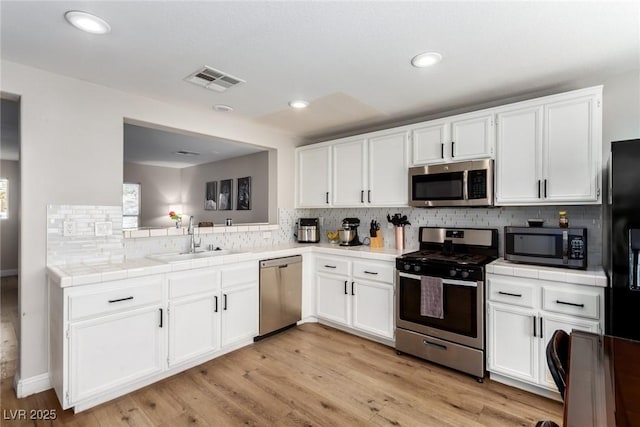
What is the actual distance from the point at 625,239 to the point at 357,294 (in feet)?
7.14

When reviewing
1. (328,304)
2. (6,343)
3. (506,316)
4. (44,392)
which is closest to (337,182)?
(328,304)

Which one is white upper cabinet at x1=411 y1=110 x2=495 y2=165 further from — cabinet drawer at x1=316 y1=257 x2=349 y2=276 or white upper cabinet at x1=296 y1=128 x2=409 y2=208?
cabinet drawer at x1=316 y1=257 x2=349 y2=276

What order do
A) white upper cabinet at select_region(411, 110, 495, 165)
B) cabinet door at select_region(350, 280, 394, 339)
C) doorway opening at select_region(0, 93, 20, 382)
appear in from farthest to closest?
cabinet door at select_region(350, 280, 394, 339), doorway opening at select_region(0, 93, 20, 382), white upper cabinet at select_region(411, 110, 495, 165)

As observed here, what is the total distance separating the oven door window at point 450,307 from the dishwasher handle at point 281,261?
124 cm

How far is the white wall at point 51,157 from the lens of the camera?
7.49 ft

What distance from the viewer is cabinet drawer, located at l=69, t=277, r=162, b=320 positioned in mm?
2074

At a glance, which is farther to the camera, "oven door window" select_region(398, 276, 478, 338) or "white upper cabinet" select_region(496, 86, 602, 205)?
"oven door window" select_region(398, 276, 478, 338)

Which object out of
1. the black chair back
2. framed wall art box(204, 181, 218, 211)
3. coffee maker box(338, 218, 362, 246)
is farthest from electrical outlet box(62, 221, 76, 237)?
framed wall art box(204, 181, 218, 211)

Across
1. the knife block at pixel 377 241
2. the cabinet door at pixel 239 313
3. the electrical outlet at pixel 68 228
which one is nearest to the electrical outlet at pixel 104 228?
the electrical outlet at pixel 68 228

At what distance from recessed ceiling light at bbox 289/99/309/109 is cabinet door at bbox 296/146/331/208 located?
3.03 feet

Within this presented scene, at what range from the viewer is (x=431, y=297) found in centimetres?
271

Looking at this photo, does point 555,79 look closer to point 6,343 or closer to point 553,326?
point 553,326

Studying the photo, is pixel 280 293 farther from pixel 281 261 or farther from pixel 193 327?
pixel 193 327

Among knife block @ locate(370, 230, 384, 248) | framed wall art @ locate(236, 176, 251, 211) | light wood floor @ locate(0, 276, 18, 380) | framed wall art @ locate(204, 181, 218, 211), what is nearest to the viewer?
light wood floor @ locate(0, 276, 18, 380)
